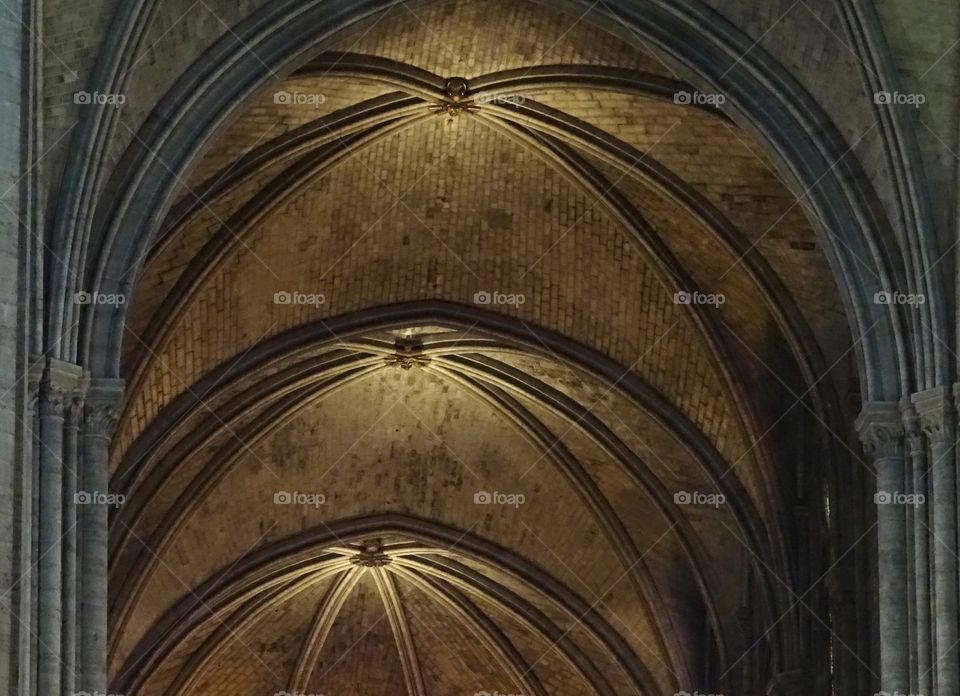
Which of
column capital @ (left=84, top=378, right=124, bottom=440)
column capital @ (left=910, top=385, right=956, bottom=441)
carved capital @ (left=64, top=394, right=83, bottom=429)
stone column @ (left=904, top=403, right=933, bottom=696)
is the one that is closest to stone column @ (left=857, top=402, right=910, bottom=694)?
stone column @ (left=904, top=403, right=933, bottom=696)

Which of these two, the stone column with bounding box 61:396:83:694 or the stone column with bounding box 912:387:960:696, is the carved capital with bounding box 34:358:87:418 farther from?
the stone column with bounding box 912:387:960:696

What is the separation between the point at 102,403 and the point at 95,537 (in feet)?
5.79

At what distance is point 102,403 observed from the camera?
37156 mm

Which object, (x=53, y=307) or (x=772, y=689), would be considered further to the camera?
(x=772, y=689)

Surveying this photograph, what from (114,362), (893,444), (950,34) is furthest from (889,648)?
(114,362)

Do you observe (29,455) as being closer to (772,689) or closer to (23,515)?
(23,515)

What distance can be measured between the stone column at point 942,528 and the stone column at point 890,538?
2.01 feet

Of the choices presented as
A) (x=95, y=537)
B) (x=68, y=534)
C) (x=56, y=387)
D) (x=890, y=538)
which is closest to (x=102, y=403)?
(x=56, y=387)

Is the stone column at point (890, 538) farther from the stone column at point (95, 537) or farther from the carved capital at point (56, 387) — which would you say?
the carved capital at point (56, 387)

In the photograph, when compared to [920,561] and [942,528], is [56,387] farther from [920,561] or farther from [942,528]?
[942,528]

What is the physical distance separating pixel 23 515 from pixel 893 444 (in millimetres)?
11702

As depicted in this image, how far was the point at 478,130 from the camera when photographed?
47.6 meters

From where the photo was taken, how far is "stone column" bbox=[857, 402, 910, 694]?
37.8m

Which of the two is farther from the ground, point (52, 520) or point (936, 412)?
point (936, 412)
